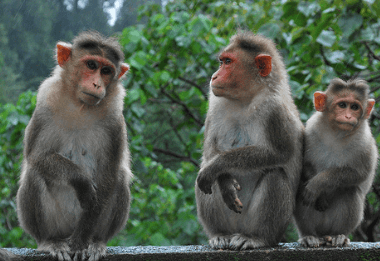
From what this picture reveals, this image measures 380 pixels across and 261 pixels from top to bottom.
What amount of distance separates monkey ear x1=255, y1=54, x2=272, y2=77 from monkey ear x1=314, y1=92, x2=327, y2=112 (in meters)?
0.61

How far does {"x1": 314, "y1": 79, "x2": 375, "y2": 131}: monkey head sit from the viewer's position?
3824mm

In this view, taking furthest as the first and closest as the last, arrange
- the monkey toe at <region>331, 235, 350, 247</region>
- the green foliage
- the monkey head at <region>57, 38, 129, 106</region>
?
the green foliage < the monkey toe at <region>331, 235, 350, 247</region> < the monkey head at <region>57, 38, 129, 106</region>

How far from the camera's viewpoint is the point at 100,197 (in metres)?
3.30

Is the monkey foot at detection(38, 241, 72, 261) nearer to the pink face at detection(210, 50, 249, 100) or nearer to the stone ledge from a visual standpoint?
the stone ledge

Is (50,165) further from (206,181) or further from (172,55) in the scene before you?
(172,55)

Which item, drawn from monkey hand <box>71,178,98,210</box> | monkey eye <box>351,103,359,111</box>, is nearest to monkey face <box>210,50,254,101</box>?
monkey eye <box>351,103,359,111</box>

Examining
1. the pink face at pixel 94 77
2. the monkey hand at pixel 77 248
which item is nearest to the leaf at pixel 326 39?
the pink face at pixel 94 77

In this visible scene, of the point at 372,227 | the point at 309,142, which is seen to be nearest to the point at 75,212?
the point at 309,142

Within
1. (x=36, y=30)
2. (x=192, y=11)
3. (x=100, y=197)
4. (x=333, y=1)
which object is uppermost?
(x=333, y=1)

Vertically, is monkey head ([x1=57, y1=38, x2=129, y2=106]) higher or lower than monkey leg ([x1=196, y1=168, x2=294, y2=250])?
higher

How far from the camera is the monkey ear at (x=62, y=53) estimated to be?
3.52 m

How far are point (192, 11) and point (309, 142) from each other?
4.61 metres

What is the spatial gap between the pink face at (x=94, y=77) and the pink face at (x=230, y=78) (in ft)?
2.86

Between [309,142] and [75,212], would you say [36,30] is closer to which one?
[75,212]
